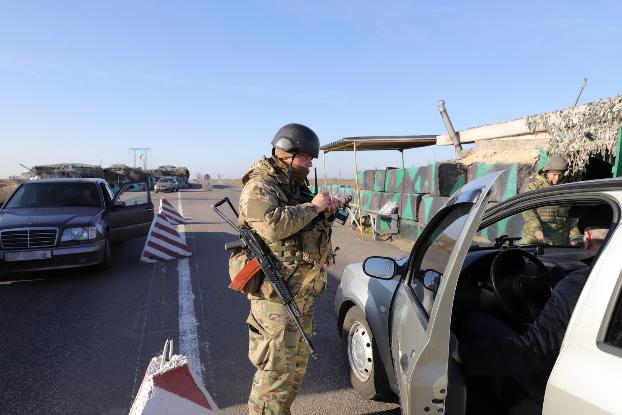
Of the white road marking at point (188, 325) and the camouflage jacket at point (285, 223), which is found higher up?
the camouflage jacket at point (285, 223)

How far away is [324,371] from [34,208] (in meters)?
6.04

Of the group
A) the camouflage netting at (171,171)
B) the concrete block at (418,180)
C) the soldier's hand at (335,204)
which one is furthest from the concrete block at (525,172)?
the camouflage netting at (171,171)

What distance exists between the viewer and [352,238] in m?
11.7

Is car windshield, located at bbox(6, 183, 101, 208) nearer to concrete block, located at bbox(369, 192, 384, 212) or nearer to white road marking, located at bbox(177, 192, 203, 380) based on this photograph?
white road marking, located at bbox(177, 192, 203, 380)

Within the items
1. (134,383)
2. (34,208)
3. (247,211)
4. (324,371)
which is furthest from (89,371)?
(34,208)

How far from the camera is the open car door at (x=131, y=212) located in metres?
7.90

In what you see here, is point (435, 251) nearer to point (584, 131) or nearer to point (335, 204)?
point (335, 204)

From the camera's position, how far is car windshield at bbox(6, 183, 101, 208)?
7.53m

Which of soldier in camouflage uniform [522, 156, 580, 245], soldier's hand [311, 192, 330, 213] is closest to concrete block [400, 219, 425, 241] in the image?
soldier in camouflage uniform [522, 156, 580, 245]

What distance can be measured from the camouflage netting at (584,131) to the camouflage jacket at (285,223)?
5.84 meters

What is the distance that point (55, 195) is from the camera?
771 centimetres

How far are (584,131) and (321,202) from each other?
622 centimetres

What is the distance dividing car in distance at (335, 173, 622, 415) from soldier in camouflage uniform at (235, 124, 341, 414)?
1.49 ft

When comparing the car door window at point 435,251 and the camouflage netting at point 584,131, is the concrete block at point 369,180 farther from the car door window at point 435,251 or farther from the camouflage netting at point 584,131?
the car door window at point 435,251
